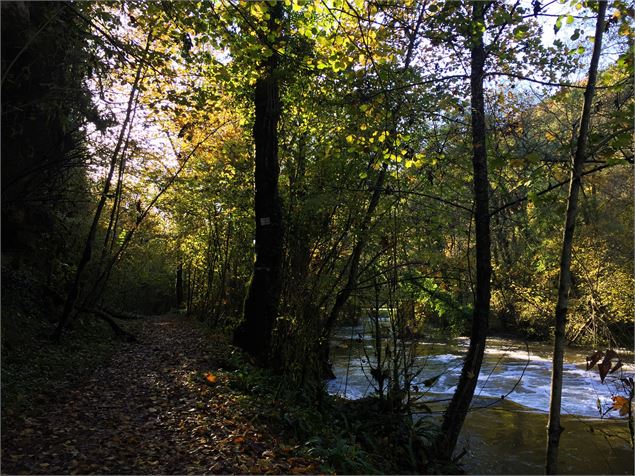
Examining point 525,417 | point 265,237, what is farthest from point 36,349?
point 525,417

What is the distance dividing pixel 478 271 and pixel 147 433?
485 centimetres

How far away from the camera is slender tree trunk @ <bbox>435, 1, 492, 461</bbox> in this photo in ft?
20.3

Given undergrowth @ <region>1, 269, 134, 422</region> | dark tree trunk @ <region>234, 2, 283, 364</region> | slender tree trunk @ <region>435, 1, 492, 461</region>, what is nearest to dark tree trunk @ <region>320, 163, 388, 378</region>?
dark tree trunk @ <region>234, 2, 283, 364</region>

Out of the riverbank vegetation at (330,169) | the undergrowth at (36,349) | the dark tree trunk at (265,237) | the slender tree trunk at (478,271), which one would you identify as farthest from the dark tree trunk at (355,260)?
the undergrowth at (36,349)

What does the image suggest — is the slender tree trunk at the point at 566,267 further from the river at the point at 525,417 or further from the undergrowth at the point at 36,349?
the undergrowth at the point at 36,349

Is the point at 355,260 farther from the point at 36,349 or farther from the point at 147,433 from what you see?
the point at 36,349

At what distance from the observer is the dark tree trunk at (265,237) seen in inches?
323

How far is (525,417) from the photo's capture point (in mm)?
9430

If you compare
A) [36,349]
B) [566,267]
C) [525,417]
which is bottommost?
[525,417]

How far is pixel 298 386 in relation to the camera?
740 cm

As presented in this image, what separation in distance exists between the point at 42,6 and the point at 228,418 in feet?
21.7

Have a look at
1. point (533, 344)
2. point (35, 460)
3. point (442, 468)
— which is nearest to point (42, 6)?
point (35, 460)

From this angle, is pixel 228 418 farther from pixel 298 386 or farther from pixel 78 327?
pixel 78 327

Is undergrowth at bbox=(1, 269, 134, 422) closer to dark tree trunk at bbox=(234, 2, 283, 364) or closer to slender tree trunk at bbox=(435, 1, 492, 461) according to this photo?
dark tree trunk at bbox=(234, 2, 283, 364)
